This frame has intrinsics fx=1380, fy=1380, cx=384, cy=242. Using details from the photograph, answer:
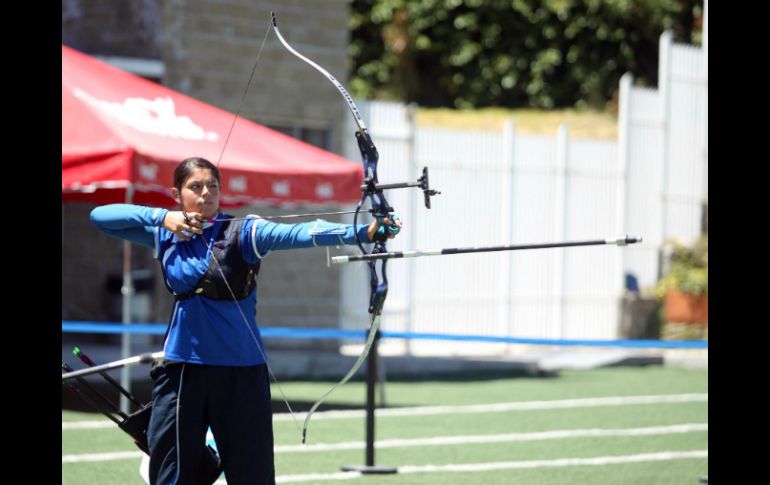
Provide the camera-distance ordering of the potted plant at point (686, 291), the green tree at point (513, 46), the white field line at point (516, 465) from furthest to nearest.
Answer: the green tree at point (513, 46) < the potted plant at point (686, 291) < the white field line at point (516, 465)

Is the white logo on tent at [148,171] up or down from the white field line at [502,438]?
up

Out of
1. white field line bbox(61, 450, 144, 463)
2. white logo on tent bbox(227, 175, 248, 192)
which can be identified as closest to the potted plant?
white logo on tent bbox(227, 175, 248, 192)

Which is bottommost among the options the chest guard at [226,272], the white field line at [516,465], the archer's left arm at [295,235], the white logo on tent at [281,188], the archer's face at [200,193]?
the white field line at [516,465]

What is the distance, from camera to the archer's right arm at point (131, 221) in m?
6.26

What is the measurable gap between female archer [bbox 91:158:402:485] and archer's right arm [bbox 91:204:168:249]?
0.15 m

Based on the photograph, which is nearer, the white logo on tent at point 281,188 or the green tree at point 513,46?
the white logo on tent at point 281,188

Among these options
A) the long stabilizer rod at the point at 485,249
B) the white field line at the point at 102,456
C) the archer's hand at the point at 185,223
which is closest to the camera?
the long stabilizer rod at the point at 485,249

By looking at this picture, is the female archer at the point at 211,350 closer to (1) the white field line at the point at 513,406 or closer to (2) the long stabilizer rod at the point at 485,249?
(2) the long stabilizer rod at the point at 485,249

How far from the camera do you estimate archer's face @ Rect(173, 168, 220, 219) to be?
6.16 meters

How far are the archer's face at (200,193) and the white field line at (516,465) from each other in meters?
3.08

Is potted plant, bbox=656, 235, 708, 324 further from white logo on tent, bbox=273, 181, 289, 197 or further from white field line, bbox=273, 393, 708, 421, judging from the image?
white logo on tent, bbox=273, 181, 289, 197

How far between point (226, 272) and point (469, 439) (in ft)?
17.1

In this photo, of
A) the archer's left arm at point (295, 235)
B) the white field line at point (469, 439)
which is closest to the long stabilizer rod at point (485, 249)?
the archer's left arm at point (295, 235)
